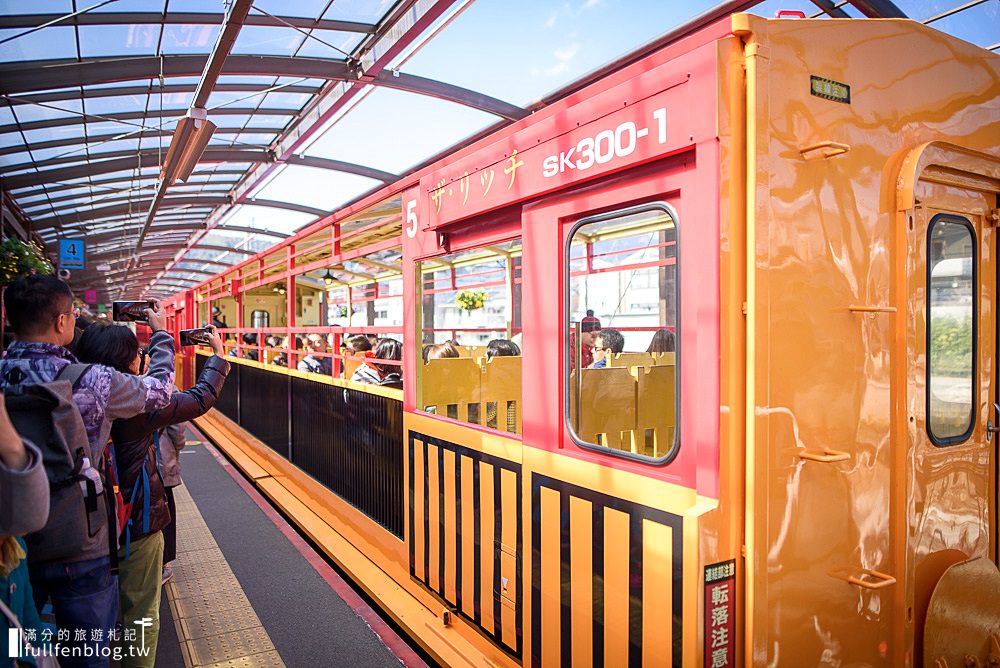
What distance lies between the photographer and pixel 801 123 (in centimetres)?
187

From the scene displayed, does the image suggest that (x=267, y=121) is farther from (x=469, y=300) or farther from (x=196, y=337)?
(x=196, y=337)

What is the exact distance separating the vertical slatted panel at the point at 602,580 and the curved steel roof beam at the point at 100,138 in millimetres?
8930

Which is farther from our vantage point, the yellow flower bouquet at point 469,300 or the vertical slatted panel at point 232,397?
the yellow flower bouquet at point 469,300

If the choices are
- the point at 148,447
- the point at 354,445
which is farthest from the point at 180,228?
the point at 148,447

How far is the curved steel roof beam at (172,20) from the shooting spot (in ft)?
19.3

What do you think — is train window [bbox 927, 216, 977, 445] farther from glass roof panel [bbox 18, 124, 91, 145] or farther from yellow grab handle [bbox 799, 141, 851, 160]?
glass roof panel [bbox 18, 124, 91, 145]

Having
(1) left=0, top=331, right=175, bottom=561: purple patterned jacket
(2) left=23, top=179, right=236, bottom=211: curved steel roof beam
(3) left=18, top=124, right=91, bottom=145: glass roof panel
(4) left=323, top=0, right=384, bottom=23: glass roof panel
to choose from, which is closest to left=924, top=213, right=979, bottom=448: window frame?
(1) left=0, top=331, right=175, bottom=561: purple patterned jacket

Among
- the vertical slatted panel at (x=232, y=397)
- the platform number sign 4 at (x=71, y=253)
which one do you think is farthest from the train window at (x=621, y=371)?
the platform number sign 4 at (x=71, y=253)

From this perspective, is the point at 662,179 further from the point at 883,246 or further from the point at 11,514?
the point at 11,514

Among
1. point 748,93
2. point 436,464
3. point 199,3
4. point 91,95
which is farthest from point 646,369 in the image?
point 91,95

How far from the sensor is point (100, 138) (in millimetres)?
9305

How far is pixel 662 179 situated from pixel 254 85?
24.5 ft

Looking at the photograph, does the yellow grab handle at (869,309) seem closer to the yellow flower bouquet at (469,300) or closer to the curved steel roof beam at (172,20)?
the curved steel roof beam at (172,20)

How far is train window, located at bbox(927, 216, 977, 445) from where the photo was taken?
7.32 feet
